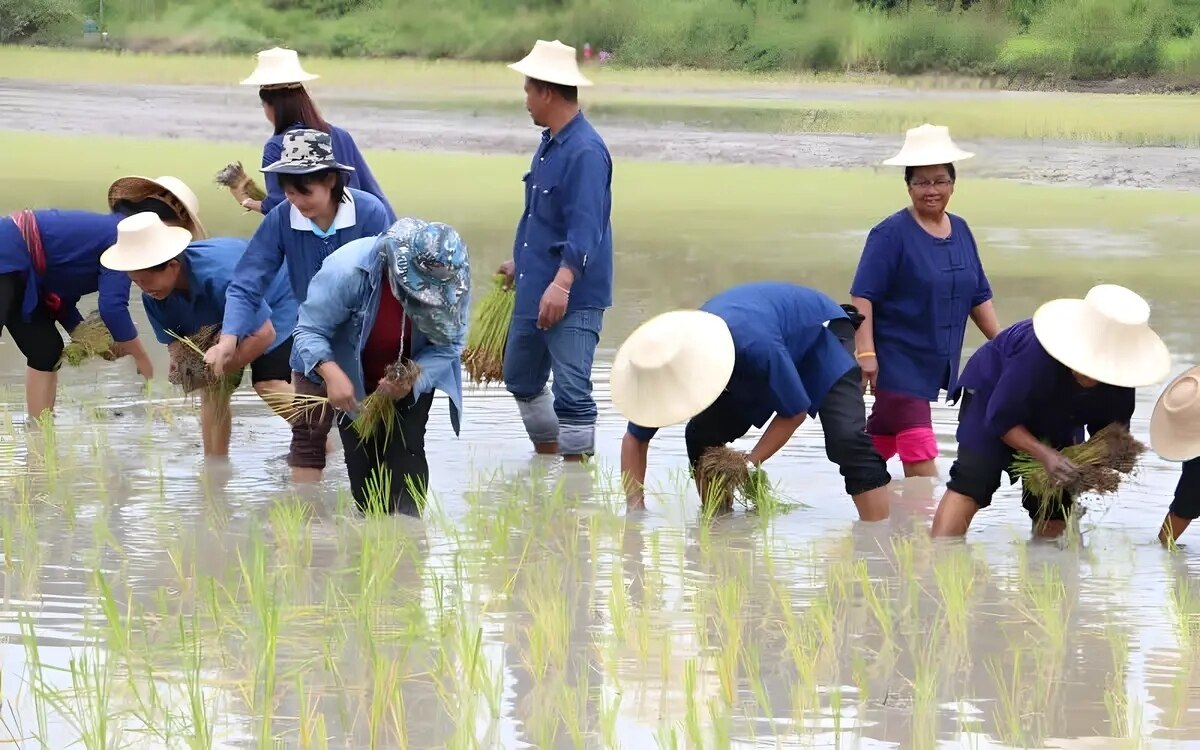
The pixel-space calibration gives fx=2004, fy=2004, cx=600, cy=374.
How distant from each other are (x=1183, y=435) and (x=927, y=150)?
141cm

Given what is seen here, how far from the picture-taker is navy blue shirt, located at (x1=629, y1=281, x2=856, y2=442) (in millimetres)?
5629

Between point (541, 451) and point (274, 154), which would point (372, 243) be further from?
point (541, 451)

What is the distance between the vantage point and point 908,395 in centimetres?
671

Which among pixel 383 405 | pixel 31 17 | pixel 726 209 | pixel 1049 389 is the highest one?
pixel 1049 389

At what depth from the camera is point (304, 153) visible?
19.5ft

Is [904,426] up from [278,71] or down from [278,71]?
down

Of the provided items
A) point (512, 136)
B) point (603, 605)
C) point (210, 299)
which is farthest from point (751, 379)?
point (512, 136)

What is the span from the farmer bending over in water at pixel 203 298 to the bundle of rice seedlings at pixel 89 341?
40 cm

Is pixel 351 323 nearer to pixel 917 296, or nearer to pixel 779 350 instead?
pixel 779 350

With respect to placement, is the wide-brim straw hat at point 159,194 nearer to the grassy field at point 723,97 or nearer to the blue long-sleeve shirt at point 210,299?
the blue long-sleeve shirt at point 210,299

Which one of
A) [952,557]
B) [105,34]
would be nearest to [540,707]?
[952,557]

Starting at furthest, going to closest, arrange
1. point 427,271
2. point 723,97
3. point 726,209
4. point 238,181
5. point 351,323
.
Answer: point 723,97, point 726,209, point 238,181, point 351,323, point 427,271

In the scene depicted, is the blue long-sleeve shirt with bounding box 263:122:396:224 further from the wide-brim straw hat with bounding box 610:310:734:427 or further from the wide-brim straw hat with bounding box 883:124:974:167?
the wide-brim straw hat with bounding box 883:124:974:167

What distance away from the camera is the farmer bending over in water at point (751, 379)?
5.49m
